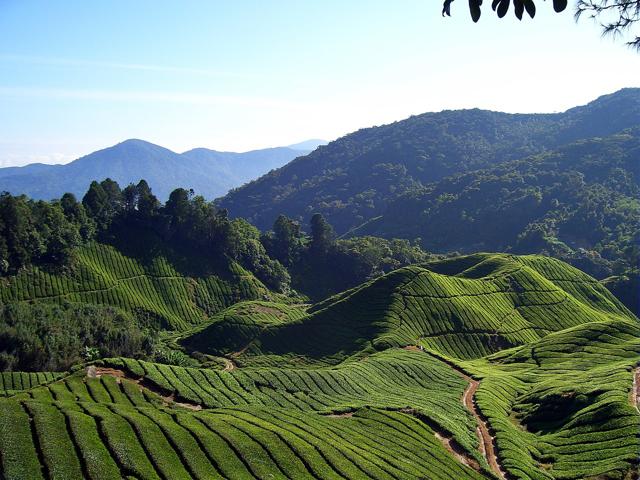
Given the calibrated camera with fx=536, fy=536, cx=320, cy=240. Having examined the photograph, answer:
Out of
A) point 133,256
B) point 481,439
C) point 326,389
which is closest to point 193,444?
point 481,439

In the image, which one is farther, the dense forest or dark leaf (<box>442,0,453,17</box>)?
the dense forest

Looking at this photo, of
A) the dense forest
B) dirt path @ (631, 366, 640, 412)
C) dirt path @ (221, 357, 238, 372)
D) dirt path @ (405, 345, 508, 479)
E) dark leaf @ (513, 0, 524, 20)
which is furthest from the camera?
dirt path @ (221, 357, 238, 372)

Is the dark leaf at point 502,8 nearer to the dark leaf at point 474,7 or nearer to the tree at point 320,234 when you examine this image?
the dark leaf at point 474,7

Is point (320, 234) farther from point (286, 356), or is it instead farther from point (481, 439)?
point (481, 439)

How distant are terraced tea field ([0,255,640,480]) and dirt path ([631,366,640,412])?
253 millimetres

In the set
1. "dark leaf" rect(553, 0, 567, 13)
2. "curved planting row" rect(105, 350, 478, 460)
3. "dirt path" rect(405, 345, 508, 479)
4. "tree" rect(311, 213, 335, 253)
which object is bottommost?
"dirt path" rect(405, 345, 508, 479)

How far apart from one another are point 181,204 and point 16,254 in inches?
1739

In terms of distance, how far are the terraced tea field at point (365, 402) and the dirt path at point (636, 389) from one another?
253 millimetres

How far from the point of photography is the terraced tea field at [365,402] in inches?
1104

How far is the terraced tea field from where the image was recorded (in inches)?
1104

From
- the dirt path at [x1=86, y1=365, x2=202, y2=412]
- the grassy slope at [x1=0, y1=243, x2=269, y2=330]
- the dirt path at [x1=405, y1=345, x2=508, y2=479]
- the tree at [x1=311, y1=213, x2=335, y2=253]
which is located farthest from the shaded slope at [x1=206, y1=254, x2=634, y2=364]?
the tree at [x1=311, y1=213, x2=335, y2=253]

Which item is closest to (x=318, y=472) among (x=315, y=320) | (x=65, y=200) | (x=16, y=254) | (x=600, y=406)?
(x=600, y=406)

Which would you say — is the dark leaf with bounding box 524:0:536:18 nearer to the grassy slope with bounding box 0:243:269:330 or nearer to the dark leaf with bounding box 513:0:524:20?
the dark leaf with bounding box 513:0:524:20

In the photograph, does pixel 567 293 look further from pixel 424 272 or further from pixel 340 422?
pixel 340 422
